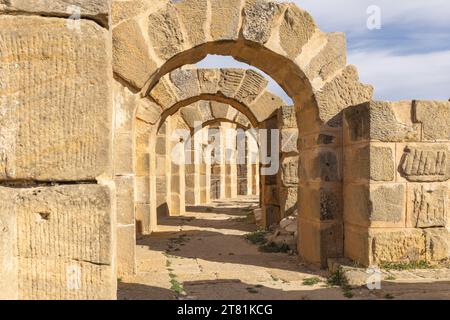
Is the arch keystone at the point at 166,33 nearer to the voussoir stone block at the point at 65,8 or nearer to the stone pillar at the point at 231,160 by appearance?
the voussoir stone block at the point at 65,8

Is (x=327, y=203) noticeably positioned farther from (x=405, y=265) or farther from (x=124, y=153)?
(x=124, y=153)

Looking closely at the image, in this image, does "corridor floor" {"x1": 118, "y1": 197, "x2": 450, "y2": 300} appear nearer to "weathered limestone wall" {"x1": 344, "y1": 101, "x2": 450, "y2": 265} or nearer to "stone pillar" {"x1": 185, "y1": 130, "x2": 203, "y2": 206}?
"weathered limestone wall" {"x1": 344, "y1": 101, "x2": 450, "y2": 265}

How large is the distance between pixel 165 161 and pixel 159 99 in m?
2.65

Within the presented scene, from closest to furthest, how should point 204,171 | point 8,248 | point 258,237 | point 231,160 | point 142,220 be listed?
point 8,248, point 258,237, point 142,220, point 204,171, point 231,160

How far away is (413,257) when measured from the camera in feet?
17.0

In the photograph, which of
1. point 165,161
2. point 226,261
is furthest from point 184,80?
point 226,261

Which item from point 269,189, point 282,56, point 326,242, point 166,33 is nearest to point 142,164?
point 269,189

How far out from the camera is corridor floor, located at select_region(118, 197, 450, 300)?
179 inches

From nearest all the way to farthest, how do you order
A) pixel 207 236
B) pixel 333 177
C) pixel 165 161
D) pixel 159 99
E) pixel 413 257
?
pixel 413 257, pixel 333 177, pixel 207 236, pixel 159 99, pixel 165 161

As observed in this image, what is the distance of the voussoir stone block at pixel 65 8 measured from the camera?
2008 millimetres

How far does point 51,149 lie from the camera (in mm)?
2020

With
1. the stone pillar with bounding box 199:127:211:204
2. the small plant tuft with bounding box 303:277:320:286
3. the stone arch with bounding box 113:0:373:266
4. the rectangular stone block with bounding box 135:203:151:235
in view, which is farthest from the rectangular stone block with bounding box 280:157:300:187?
the stone pillar with bounding box 199:127:211:204

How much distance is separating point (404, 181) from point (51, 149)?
13.4 feet

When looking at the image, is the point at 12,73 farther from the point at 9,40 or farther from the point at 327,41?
the point at 327,41
